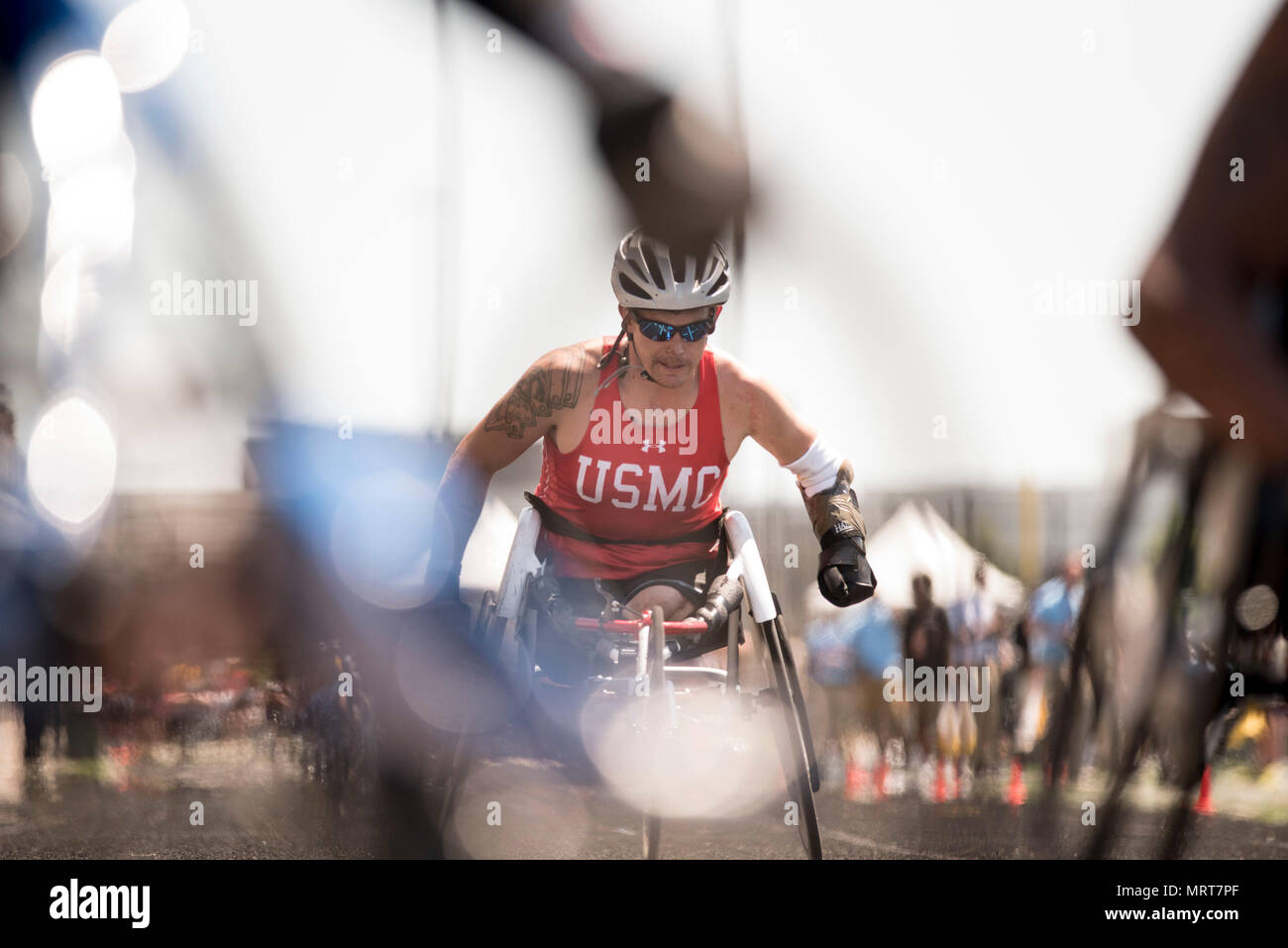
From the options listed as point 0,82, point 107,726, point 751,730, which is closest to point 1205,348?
point 751,730

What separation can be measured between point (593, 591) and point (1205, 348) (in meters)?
3.52

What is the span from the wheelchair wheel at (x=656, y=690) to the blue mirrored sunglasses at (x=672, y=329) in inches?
41.2

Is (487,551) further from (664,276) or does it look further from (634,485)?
(664,276)

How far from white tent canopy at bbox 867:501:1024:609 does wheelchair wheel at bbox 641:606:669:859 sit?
0.93m

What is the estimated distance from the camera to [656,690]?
3.58 meters

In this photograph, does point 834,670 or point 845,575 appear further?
point 834,670

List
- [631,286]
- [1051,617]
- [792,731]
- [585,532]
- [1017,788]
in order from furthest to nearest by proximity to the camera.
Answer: [1017,788] < [1051,617] < [585,532] < [631,286] < [792,731]

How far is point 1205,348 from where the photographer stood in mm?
498

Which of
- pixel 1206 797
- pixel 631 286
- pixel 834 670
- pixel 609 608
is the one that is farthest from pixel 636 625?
pixel 834 670

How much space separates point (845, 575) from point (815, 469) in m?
0.52

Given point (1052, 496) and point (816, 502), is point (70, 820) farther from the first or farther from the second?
point (1052, 496)

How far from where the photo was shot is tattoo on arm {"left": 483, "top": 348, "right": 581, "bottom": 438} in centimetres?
404

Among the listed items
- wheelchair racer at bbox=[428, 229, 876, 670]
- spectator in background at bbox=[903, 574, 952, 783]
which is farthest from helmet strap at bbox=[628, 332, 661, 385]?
spectator in background at bbox=[903, 574, 952, 783]

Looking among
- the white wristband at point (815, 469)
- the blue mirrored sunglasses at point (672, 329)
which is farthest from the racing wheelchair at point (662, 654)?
the blue mirrored sunglasses at point (672, 329)
